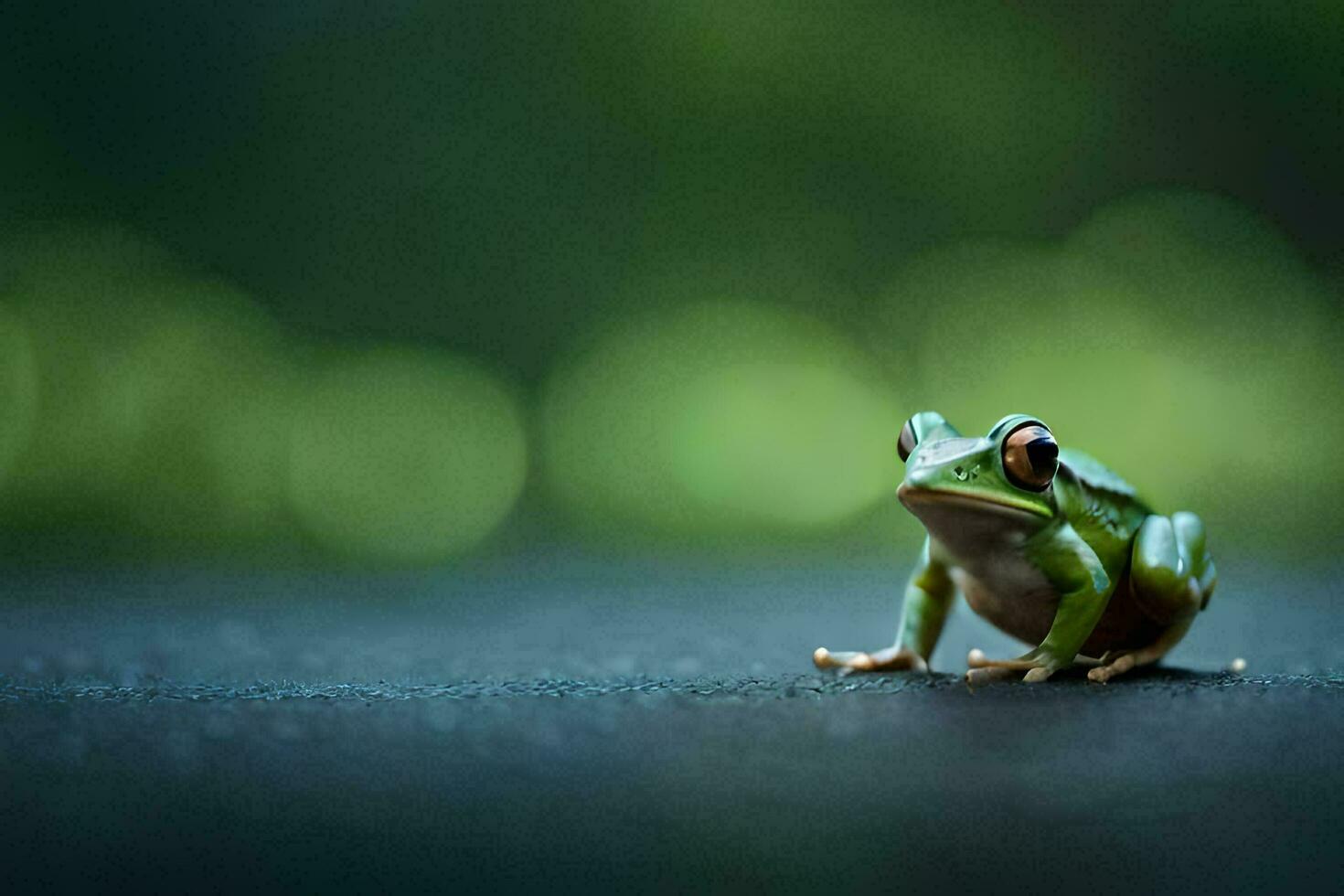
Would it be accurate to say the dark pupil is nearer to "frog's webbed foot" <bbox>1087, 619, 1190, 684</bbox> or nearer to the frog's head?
the frog's head

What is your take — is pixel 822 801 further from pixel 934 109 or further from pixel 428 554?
pixel 934 109

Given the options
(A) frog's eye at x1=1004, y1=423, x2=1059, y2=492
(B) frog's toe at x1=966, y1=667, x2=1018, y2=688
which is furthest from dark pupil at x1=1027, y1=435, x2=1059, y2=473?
(B) frog's toe at x1=966, y1=667, x2=1018, y2=688

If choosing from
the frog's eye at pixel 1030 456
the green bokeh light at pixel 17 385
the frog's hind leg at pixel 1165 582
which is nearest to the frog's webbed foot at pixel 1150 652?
the frog's hind leg at pixel 1165 582

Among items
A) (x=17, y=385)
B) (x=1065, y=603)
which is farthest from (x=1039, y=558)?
(x=17, y=385)

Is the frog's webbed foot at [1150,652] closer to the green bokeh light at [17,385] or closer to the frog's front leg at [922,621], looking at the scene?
the frog's front leg at [922,621]

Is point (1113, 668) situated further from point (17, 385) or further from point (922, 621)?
point (17, 385)

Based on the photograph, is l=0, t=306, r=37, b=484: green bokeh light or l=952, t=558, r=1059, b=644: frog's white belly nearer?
l=952, t=558, r=1059, b=644: frog's white belly

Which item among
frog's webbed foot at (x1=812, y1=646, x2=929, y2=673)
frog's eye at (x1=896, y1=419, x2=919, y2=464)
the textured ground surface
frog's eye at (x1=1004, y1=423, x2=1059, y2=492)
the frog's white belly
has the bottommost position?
the textured ground surface
